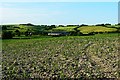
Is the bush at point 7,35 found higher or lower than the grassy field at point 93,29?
lower

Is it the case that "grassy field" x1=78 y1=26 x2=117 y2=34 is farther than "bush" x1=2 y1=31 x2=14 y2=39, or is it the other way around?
"grassy field" x1=78 y1=26 x2=117 y2=34

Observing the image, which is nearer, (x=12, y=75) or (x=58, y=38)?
(x=12, y=75)

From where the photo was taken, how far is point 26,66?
Answer: 47.5 ft

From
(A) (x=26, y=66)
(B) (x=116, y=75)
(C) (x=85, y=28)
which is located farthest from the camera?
(C) (x=85, y=28)

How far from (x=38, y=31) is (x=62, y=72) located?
2306 cm

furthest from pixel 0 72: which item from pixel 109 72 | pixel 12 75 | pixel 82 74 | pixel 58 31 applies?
pixel 58 31

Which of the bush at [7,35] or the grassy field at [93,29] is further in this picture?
the grassy field at [93,29]

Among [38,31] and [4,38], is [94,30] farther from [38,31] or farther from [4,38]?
[4,38]

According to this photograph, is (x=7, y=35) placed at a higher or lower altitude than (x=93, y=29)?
lower

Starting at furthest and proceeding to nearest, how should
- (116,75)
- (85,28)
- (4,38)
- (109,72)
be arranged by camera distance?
1. (85,28)
2. (4,38)
3. (109,72)
4. (116,75)

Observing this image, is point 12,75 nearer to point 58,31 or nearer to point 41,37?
point 41,37

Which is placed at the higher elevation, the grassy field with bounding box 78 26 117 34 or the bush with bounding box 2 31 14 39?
the grassy field with bounding box 78 26 117 34

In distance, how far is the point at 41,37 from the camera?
34.0 m

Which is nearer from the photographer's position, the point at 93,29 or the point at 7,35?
the point at 7,35
